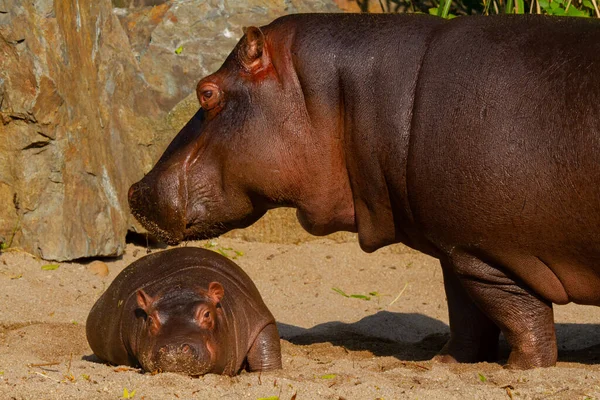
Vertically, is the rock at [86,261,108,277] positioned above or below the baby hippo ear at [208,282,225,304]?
below

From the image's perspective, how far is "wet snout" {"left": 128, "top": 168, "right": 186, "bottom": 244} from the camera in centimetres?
543

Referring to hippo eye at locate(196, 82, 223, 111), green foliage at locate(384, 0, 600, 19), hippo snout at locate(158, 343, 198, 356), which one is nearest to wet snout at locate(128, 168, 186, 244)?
hippo eye at locate(196, 82, 223, 111)

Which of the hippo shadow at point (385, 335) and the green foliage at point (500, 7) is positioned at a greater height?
the green foliage at point (500, 7)

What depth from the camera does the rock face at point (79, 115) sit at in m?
7.66

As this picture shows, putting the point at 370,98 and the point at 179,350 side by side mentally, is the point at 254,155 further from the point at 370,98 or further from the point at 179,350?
the point at 179,350

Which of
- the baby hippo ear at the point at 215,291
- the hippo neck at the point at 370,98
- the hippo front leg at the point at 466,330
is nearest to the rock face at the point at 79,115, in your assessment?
the baby hippo ear at the point at 215,291

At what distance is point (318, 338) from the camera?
662 cm

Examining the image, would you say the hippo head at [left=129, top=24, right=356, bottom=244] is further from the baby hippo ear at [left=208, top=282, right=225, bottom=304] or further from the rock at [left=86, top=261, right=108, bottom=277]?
the rock at [left=86, top=261, right=108, bottom=277]

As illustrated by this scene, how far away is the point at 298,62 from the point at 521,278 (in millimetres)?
1461

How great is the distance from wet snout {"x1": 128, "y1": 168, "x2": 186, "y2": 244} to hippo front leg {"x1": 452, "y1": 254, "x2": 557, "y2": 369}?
1.41 m

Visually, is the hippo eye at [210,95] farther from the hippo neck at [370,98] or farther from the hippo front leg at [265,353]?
the hippo front leg at [265,353]

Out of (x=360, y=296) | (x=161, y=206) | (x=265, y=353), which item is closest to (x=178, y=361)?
(x=265, y=353)

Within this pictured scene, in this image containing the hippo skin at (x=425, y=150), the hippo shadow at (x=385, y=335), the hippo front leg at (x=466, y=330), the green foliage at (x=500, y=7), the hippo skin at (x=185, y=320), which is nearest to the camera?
the hippo skin at (x=425, y=150)

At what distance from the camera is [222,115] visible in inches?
209
